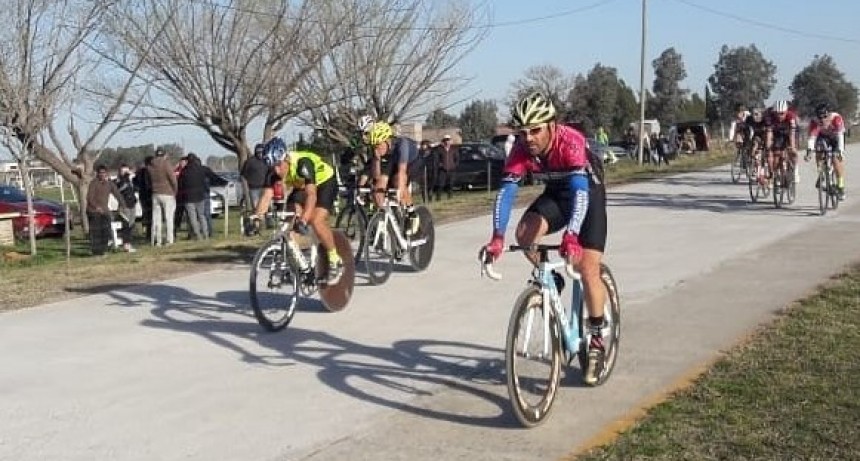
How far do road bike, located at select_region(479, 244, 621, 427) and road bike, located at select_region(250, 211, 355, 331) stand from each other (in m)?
3.28

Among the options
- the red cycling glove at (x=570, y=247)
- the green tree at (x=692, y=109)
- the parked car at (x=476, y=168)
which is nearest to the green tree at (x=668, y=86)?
the green tree at (x=692, y=109)

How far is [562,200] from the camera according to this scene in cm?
667

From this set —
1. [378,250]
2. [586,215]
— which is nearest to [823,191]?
[378,250]

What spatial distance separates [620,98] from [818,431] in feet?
288

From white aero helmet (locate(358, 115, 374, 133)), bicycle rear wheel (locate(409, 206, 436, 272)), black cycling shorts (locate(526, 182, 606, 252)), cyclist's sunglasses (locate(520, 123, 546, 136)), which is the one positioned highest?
white aero helmet (locate(358, 115, 374, 133))

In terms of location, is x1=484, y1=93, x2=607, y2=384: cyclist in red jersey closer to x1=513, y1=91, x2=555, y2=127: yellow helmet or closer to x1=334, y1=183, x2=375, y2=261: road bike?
x1=513, y1=91, x2=555, y2=127: yellow helmet

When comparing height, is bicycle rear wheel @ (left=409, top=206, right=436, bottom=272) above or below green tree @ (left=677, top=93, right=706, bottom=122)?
below

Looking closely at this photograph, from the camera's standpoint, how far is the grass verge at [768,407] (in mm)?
5422

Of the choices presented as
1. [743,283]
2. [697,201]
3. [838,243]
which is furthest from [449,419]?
[697,201]

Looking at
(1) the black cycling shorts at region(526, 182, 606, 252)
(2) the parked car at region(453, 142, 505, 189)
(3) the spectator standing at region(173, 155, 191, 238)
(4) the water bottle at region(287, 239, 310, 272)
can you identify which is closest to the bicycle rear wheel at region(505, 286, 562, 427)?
(1) the black cycling shorts at region(526, 182, 606, 252)

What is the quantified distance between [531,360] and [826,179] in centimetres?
1275

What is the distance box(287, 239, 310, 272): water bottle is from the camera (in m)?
9.38

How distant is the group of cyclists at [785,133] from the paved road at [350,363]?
444 cm

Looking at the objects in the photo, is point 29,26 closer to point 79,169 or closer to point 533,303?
point 79,169
